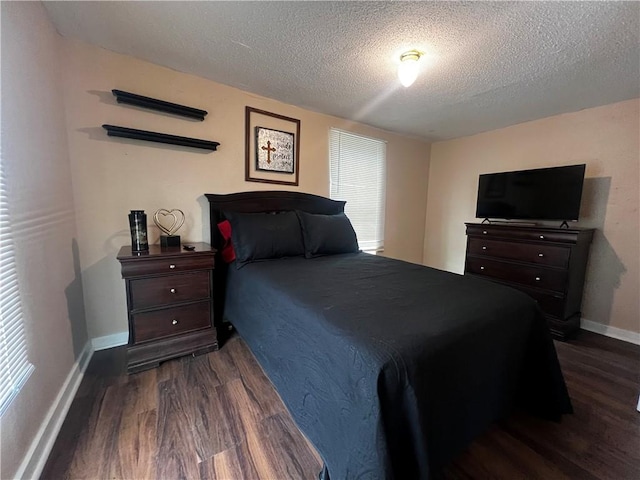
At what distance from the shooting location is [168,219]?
7.29 ft

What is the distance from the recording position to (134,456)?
1.16 m

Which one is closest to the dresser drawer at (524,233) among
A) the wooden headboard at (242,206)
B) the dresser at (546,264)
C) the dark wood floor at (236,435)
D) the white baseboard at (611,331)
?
the dresser at (546,264)

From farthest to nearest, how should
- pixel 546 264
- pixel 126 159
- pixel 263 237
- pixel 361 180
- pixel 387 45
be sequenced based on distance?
1. pixel 361 180
2. pixel 546 264
3. pixel 263 237
4. pixel 126 159
5. pixel 387 45

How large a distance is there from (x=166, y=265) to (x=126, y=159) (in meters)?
0.96

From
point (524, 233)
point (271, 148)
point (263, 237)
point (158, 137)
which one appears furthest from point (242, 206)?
point (524, 233)

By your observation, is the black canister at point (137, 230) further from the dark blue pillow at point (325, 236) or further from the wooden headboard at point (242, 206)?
the dark blue pillow at point (325, 236)

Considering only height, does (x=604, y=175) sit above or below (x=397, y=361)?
above

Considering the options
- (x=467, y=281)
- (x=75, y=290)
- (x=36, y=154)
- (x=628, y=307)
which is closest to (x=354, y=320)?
(x=467, y=281)

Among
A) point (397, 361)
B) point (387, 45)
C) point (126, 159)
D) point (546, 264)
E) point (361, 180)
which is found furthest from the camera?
point (361, 180)

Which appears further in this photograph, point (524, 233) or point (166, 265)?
point (524, 233)

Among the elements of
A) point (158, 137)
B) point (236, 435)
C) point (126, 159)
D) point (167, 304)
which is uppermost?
point (158, 137)

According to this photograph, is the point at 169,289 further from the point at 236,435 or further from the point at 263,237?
the point at 236,435

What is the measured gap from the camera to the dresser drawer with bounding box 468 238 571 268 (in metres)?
2.38

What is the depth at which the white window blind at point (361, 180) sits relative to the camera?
3.20 m
